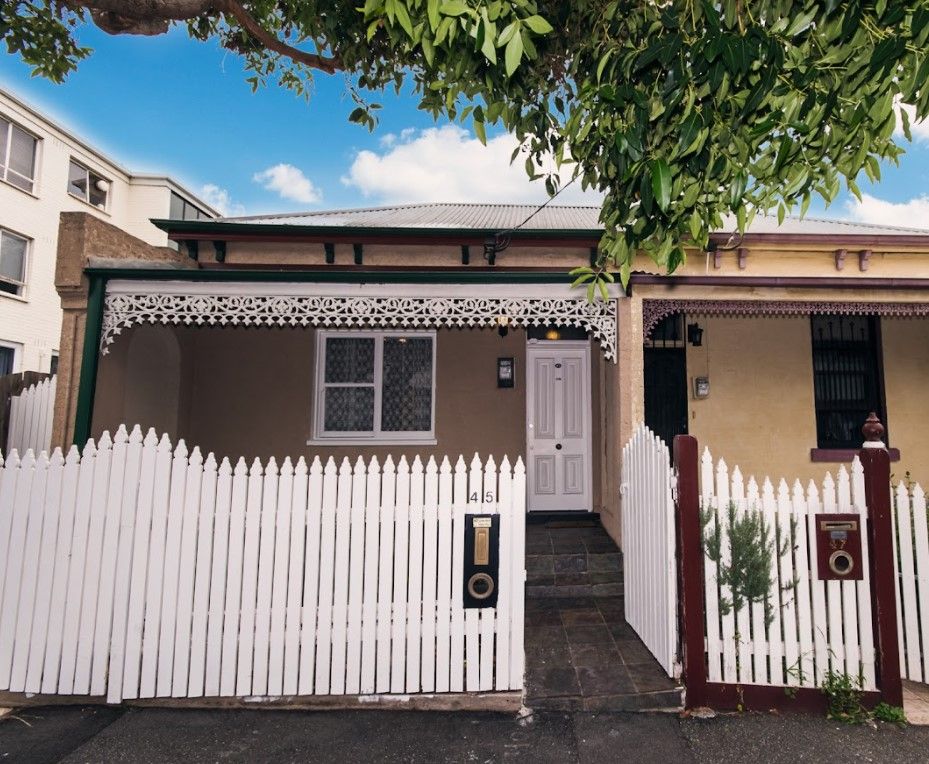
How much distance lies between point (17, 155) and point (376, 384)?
51.4ft

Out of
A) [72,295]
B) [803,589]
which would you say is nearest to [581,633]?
[803,589]

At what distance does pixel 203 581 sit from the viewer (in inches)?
136

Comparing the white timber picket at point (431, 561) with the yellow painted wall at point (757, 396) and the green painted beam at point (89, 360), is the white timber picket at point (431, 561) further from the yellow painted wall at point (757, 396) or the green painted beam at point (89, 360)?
the yellow painted wall at point (757, 396)

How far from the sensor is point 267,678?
3426mm

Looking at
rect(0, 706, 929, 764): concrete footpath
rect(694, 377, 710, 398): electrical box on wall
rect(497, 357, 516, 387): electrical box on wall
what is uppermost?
rect(497, 357, 516, 387): electrical box on wall

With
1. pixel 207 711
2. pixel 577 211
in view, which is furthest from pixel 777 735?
pixel 577 211

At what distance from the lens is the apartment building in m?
14.2

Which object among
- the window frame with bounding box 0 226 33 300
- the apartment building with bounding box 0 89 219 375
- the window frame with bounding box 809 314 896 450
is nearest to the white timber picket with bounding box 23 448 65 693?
the window frame with bounding box 809 314 896 450

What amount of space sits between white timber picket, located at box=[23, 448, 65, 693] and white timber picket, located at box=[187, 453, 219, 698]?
36.7 inches

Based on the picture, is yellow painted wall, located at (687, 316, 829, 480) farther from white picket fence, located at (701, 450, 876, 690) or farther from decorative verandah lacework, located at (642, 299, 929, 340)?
white picket fence, located at (701, 450, 876, 690)

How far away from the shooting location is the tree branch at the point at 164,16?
15.4 ft

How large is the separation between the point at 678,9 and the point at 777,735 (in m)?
4.56

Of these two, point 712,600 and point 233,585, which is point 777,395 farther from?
point 233,585

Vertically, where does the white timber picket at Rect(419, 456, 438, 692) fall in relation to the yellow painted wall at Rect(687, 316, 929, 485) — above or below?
below
